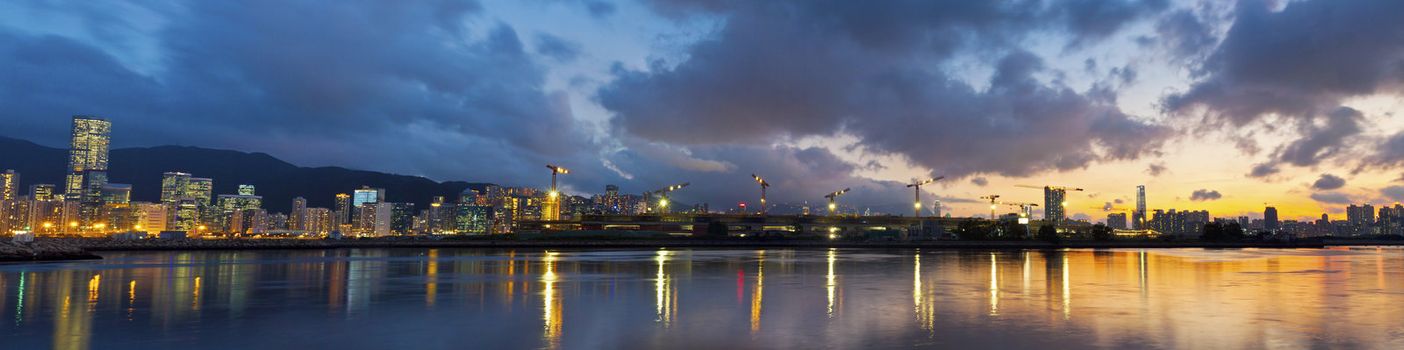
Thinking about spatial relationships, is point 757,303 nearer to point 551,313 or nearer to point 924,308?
point 924,308

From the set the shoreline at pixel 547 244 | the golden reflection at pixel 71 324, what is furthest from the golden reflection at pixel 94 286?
the shoreline at pixel 547 244

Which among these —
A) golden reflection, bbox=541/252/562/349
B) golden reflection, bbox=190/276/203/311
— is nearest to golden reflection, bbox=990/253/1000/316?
golden reflection, bbox=541/252/562/349

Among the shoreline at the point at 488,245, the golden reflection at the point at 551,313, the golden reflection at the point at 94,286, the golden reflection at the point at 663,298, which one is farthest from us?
the shoreline at the point at 488,245

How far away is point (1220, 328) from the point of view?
20.9m

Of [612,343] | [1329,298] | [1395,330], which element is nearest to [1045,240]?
[1329,298]

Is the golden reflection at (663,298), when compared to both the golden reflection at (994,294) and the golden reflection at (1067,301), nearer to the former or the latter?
the golden reflection at (994,294)

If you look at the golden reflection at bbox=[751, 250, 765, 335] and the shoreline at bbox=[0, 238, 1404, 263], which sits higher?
the golden reflection at bbox=[751, 250, 765, 335]

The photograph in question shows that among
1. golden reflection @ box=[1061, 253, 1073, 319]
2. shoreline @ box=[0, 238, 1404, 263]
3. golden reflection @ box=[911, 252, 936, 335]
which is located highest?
golden reflection @ box=[1061, 253, 1073, 319]

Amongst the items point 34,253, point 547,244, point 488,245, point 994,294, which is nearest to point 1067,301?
point 994,294

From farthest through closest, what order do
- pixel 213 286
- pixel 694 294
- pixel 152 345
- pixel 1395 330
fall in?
pixel 213 286 → pixel 694 294 → pixel 1395 330 → pixel 152 345

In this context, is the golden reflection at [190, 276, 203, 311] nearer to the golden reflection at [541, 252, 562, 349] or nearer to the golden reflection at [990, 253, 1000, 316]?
the golden reflection at [541, 252, 562, 349]

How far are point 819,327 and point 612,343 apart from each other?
6161 millimetres

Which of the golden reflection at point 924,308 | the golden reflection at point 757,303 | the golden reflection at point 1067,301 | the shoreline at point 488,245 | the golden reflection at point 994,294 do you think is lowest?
the shoreline at point 488,245

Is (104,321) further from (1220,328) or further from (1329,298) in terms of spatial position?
(1329,298)
